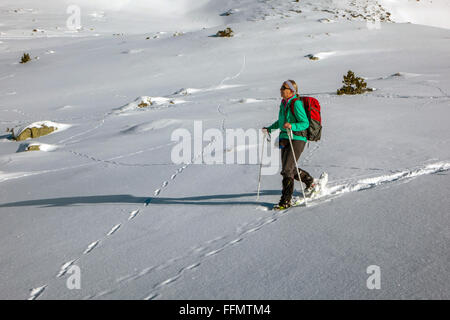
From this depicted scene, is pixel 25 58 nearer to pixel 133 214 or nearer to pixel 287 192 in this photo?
pixel 133 214

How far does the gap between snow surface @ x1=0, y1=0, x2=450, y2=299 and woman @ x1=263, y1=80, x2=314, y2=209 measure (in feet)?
1.19

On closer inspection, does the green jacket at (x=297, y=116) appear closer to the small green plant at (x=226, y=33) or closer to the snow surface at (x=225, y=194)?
the snow surface at (x=225, y=194)

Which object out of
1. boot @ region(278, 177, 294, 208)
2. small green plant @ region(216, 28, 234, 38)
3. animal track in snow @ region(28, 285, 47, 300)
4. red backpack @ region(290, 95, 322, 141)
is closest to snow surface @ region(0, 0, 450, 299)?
animal track in snow @ region(28, 285, 47, 300)

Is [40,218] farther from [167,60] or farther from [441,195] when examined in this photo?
[167,60]

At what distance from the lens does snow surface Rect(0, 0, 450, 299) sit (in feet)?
9.47

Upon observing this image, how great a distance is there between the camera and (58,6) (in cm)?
4291

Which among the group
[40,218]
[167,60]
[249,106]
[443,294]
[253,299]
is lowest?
[40,218]

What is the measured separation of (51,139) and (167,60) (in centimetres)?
1051

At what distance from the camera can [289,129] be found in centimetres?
398

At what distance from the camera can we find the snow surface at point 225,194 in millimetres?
2887

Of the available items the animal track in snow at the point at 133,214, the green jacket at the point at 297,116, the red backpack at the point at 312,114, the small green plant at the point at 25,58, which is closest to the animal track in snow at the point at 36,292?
the animal track in snow at the point at 133,214

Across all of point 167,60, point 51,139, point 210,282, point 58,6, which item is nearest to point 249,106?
point 51,139

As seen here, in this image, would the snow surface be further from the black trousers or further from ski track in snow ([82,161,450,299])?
the black trousers

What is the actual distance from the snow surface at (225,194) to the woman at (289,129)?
0.36 metres
